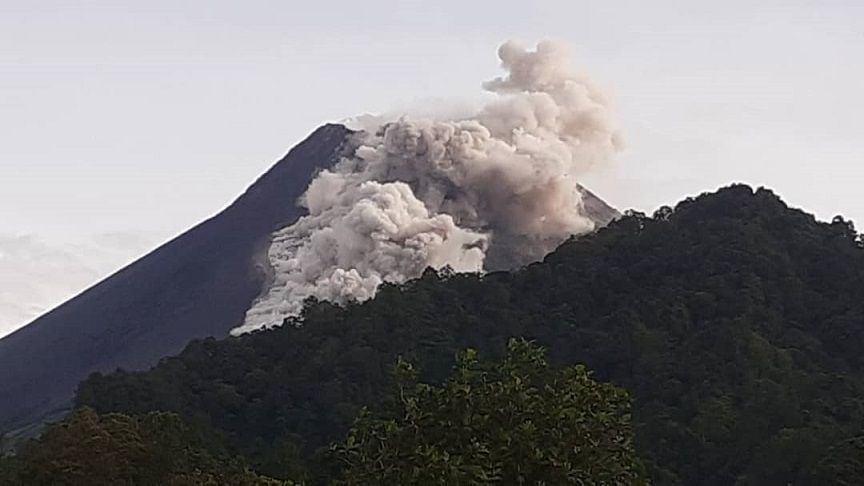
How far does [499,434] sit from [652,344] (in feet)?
120

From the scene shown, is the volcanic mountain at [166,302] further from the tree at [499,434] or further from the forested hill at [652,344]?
the tree at [499,434]

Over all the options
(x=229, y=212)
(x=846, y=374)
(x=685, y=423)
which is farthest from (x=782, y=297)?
(x=229, y=212)

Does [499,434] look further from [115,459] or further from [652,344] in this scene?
[652,344]

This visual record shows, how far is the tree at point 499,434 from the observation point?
11.2m

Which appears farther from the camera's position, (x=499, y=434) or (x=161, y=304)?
(x=161, y=304)

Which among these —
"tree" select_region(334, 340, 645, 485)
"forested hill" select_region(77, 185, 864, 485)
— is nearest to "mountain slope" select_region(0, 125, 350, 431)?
"forested hill" select_region(77, 185, 864, 485)

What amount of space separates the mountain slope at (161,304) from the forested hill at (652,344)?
29756 mm

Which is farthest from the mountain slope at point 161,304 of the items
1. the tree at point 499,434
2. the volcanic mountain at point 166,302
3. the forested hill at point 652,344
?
the tree at point 499,434

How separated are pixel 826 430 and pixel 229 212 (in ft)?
240

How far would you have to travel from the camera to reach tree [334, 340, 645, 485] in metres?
11.2

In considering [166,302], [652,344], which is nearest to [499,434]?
[652,344]

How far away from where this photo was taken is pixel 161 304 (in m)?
92.4

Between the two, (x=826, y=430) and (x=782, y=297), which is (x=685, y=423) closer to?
(x=826, y=430)

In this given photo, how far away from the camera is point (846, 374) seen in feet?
148
